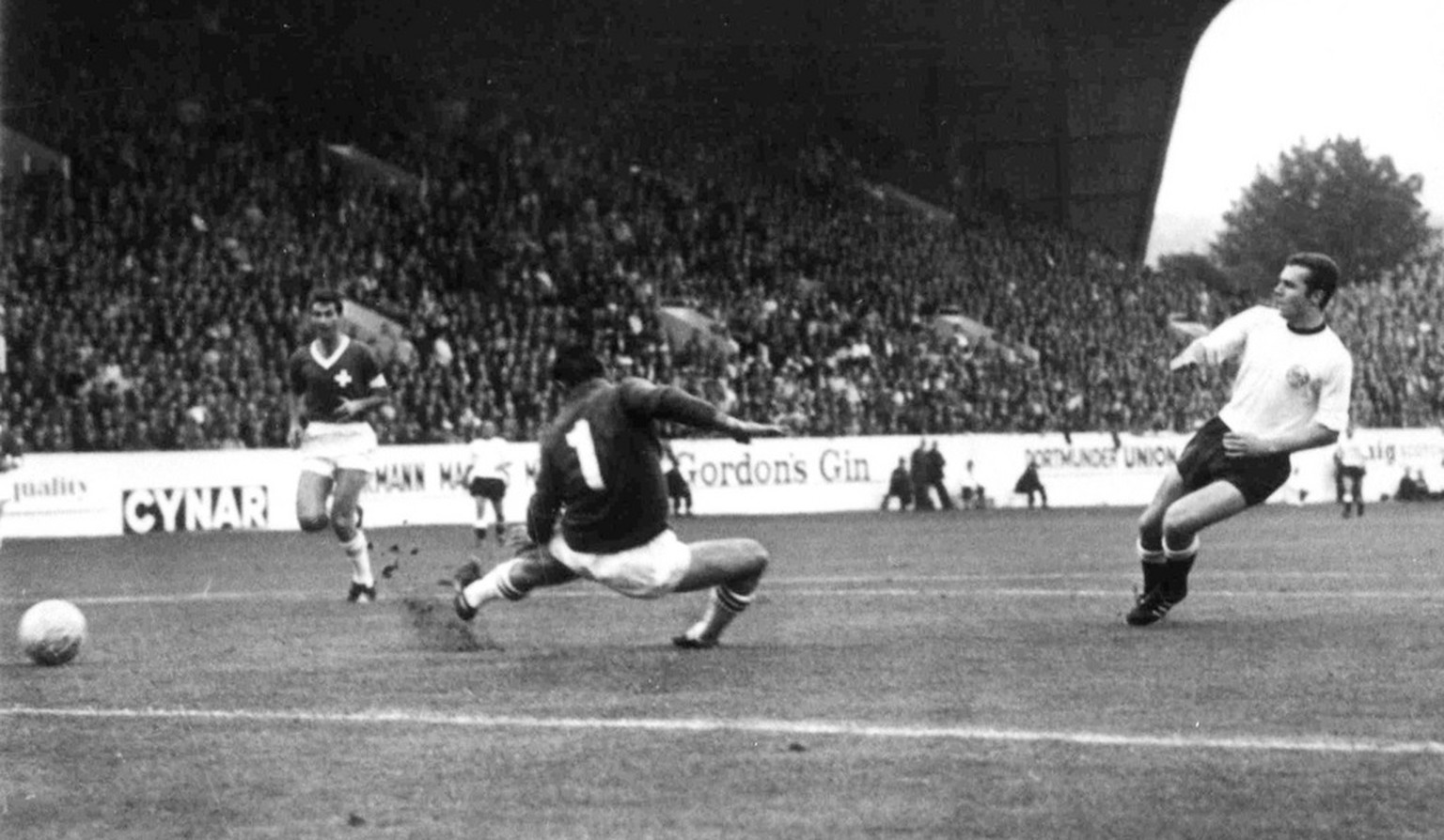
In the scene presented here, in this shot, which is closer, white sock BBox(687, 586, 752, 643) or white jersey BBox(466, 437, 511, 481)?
white sock BBox(687, 586, 752, 643)

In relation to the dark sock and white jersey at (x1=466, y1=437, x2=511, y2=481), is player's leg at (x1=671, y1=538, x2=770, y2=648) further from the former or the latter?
white jersey at (x1=466, y1=437, x2=511, y2=481)

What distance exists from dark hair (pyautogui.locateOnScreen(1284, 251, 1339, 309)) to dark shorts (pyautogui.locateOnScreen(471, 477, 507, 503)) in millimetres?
21048

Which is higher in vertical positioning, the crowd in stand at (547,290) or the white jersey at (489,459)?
the crowd in stand at (547,290)

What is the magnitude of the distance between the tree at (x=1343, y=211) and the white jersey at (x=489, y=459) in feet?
174

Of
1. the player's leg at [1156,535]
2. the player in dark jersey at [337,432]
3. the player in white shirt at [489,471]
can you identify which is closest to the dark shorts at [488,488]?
the player in white shirt at [489,471]

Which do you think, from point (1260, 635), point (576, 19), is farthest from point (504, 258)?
point (1260, 635)

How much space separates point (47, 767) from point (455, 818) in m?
1.97

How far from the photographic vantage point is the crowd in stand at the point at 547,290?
36125 millimetres

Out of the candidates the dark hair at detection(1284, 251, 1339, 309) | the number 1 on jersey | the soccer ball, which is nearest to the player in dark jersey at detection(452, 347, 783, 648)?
the number 1 on jersey

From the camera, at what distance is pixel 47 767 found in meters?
8.00

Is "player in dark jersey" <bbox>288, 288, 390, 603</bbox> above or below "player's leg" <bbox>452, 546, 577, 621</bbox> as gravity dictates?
above

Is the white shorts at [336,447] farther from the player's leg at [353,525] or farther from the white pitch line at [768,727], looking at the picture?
the white pitch line at [768,727]

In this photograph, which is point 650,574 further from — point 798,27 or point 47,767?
point 798,27

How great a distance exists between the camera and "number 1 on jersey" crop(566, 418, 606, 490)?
Result: 11.6 meters
